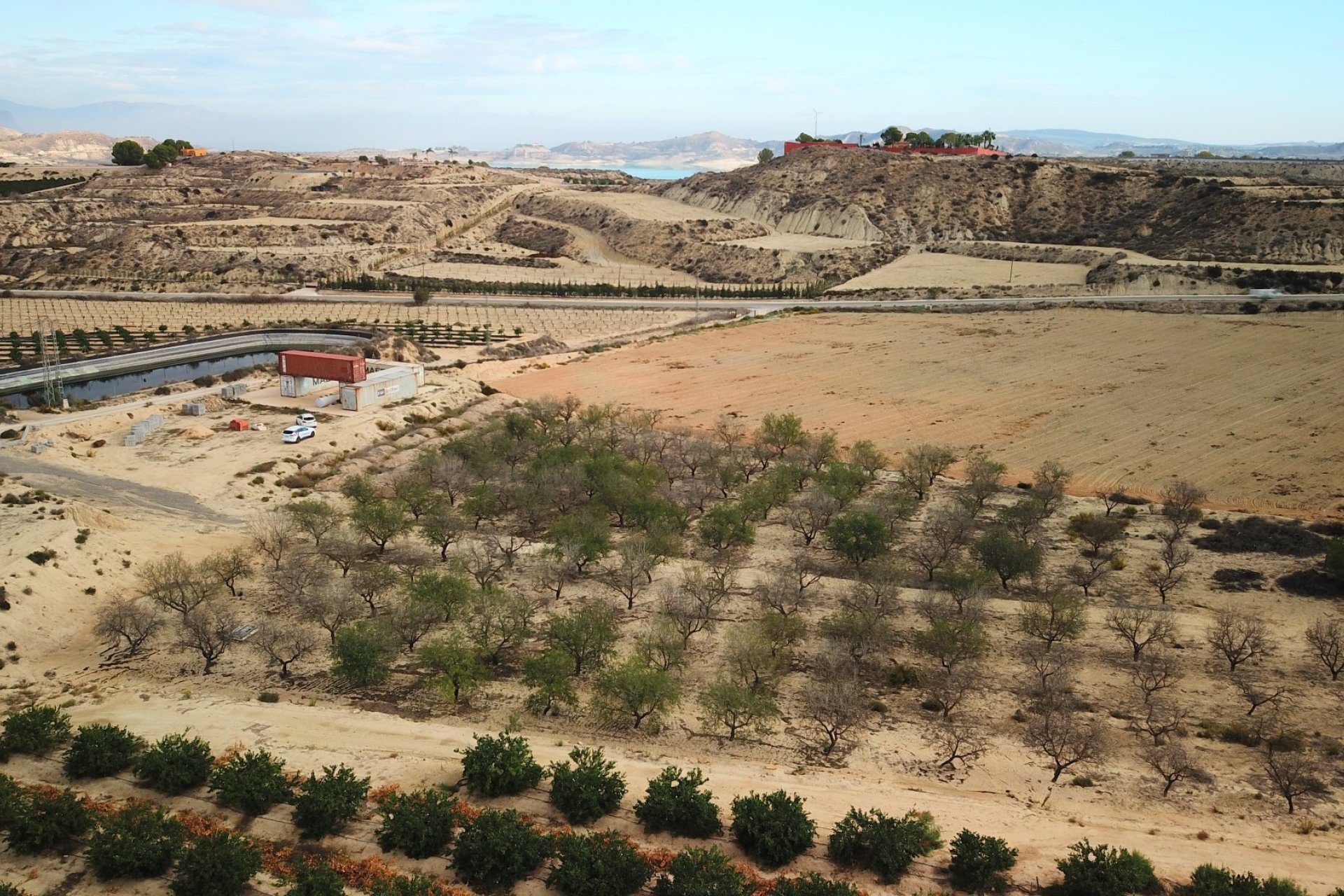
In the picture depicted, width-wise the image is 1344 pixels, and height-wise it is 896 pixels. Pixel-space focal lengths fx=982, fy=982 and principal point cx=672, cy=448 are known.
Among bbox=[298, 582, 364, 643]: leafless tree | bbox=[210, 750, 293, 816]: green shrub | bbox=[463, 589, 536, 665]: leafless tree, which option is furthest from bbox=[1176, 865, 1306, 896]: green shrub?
bbox=[298, 582, 364, 643]: leafless tree

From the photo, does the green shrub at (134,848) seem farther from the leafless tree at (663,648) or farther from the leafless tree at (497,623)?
the leafless tree at (663,648)

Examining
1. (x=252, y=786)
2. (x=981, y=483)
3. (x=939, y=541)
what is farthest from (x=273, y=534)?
(x=981, y=483)

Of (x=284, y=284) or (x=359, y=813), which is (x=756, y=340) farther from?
(x=359, y=813)

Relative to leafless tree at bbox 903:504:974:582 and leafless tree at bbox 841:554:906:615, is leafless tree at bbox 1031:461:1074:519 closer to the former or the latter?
leafless tree at bbox 903:504:974:582

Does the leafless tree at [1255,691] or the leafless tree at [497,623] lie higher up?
the leafless tree at [497,623]

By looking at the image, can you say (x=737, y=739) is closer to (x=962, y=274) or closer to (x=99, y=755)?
(x=99, y=755)

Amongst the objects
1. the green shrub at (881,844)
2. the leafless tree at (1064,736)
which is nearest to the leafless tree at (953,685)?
the leafless tree at (1064,736)
